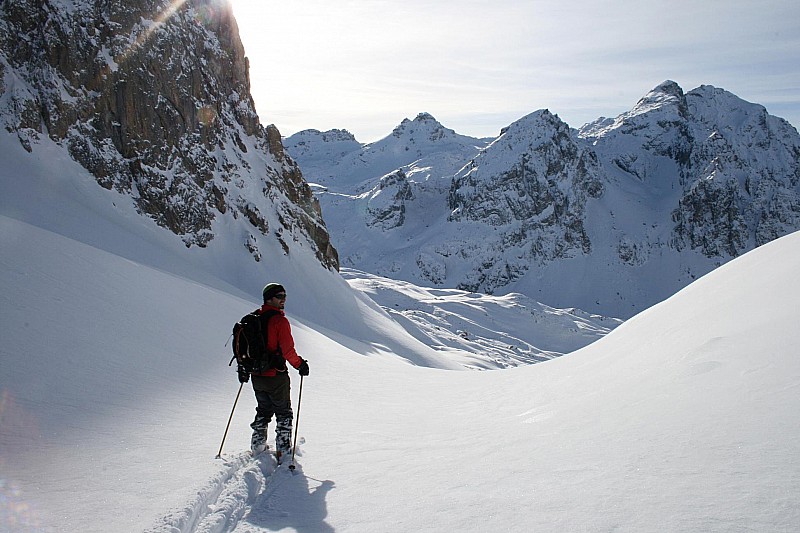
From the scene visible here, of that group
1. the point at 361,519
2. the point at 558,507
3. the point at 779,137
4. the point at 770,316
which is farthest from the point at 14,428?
the point at 779,137

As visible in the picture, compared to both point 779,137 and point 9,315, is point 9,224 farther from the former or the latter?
point 779,137

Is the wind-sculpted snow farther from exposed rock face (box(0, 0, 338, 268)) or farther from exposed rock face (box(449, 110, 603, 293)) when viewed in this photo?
exposed rock face (box(449, 110, 603, 293))

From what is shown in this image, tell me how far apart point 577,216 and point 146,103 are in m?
117

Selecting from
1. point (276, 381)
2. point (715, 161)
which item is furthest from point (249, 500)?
point (715, 161)

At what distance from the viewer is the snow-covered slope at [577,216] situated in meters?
121

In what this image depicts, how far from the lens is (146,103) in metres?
30.9

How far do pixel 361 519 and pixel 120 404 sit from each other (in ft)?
12.8

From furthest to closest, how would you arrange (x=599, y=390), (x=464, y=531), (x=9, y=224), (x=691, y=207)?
(x=691, y=207) → (x=9, y=224) → (x=599, y=390) → (x=464, y=531)

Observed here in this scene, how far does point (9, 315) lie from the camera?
6.97 meters

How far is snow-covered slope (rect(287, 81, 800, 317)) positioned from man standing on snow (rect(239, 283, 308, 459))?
4411 inches

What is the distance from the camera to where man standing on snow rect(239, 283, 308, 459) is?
561cm

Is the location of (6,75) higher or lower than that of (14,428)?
higher

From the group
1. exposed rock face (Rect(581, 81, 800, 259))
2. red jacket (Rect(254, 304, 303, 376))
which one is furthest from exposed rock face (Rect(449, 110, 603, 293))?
red jacket (Rect(254, 304, 303, 376))

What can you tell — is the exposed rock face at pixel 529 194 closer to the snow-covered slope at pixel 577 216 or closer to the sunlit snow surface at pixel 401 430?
the snow-covered slope at pixel 577 216
